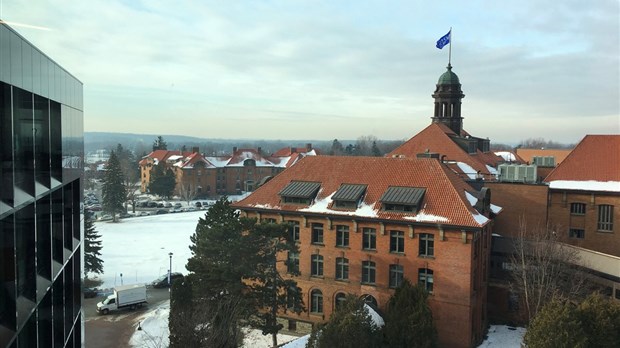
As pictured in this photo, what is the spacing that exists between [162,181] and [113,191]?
750 inches

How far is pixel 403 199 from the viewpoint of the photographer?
31.1 m

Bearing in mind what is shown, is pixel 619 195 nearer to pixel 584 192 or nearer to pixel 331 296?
pixel 584 192

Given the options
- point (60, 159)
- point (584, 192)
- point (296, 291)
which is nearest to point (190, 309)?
point (296, 291)

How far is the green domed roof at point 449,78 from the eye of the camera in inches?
2167

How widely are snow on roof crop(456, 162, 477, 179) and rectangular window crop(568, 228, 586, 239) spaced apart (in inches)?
369

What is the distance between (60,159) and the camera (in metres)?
12.3

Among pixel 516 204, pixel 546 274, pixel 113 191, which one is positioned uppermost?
pixel 516 204

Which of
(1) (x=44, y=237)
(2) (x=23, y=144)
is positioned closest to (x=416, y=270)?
(1) (x=44, y=237)

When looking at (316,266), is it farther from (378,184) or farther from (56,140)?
(56,140)

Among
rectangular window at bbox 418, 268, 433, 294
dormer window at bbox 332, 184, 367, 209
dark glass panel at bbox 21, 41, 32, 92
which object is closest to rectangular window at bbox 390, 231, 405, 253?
rectangular window at bbox 418, 268, 433, 294

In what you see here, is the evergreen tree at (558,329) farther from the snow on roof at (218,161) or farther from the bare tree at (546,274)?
the snow on roof at (218,161)

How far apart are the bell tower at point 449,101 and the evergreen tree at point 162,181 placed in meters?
63.6

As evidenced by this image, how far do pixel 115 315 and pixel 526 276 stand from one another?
32.2 meters

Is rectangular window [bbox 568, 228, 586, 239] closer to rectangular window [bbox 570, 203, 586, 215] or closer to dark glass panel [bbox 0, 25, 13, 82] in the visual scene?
rectangular window [bbox 570, 203, 586, 215]
